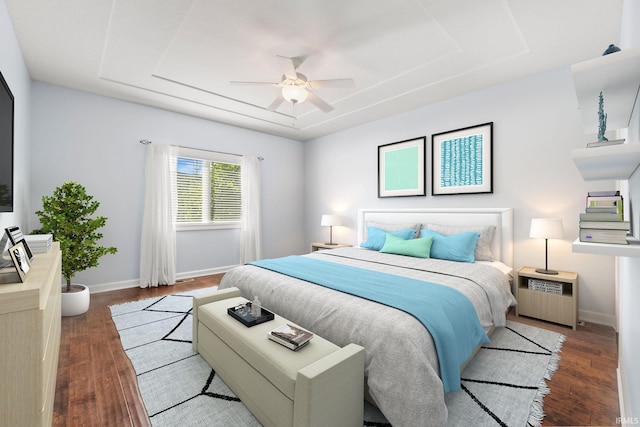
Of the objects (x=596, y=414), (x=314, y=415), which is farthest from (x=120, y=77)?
(x=596, y=414)

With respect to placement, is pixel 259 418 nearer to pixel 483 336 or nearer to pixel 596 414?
pixel 483 336

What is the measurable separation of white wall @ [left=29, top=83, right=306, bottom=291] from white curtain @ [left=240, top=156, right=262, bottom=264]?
180mm

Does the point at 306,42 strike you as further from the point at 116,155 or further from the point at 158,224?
the point at 158,224

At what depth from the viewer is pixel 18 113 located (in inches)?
108

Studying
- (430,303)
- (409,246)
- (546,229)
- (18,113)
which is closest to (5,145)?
(18,113)

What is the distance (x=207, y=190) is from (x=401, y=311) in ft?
13.9

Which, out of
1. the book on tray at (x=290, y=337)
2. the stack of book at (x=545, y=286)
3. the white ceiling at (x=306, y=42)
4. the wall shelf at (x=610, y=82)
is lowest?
the stack of book at (x=545, y=286)

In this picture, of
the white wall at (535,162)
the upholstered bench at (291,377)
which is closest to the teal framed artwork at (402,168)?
the white wall at (535,162)

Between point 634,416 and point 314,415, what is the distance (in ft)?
4.15

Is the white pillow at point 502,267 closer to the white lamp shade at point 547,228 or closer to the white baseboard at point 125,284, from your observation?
the white lamp shade at point 547,228

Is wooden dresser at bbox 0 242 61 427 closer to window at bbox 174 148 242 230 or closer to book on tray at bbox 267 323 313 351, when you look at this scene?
book on tray at bbox 267 323 313 351

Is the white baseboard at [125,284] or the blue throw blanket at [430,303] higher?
the blue throw blanket at [430,303]

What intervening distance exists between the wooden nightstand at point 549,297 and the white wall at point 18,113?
472 cm

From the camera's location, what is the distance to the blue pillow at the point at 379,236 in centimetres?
391
